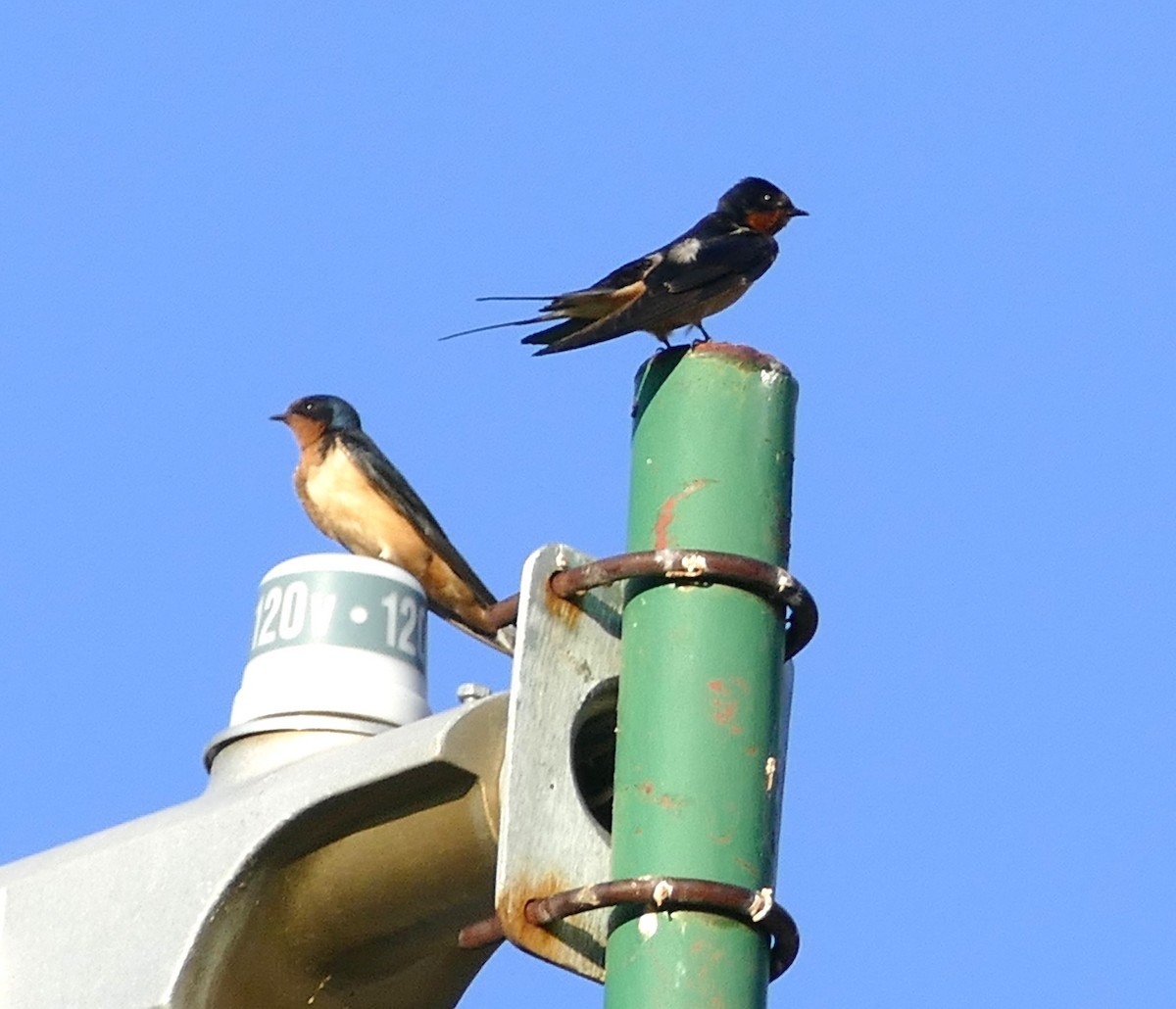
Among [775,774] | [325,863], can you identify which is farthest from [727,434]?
[325,863]

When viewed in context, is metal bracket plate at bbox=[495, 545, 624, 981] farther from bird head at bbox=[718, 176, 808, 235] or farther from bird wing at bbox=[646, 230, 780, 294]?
bird head at bbox=[718, 176, 808, 235]

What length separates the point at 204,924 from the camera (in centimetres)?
213

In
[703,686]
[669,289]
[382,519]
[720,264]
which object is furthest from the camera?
[382,519]

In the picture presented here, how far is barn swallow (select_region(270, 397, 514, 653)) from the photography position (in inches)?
246

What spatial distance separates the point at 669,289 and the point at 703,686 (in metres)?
→ 2.97

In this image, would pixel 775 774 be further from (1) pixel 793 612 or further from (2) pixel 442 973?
(2) pixel 442 973

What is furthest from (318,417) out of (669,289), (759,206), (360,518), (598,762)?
(598,762)

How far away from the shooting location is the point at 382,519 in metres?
6.40

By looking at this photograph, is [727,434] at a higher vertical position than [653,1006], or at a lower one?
higher

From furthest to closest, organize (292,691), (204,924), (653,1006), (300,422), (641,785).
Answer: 1. (300,422)
2. (292,691)
3. (204,924)
4. (641,785)
5. (653,1006)

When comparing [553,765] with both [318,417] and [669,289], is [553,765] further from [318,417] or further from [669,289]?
[318,417]

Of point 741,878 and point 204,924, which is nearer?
point 741,878

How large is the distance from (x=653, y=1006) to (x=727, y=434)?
1.81ft

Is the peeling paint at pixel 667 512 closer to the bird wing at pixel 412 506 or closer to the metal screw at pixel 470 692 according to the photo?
the metal screw at pixel 470 692
